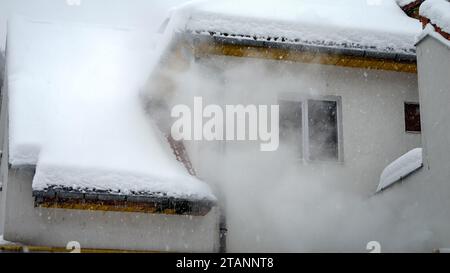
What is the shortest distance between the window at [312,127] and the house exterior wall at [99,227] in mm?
1554

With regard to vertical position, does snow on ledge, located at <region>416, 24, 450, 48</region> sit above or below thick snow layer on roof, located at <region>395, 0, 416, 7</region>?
below

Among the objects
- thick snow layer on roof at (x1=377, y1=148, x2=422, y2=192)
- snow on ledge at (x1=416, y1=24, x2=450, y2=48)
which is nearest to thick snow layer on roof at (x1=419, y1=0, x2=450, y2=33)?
snow on ledge at (x1=416, y1=24, x2=450, y2=48)

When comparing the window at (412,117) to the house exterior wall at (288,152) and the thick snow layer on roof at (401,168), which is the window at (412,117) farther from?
the thick snow layer on roof at (401,168)

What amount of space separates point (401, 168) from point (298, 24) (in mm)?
2355

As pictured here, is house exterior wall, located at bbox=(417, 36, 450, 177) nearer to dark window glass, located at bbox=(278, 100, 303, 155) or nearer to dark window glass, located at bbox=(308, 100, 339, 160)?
dark window glass, located at bbox=(308, 100, 339, 160)

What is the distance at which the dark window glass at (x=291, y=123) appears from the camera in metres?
9.41

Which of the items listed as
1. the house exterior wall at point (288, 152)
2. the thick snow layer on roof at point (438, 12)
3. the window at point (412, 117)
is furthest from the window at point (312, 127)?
the thick snow layer on roof at point (438, 12)

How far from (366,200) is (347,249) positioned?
0.71m

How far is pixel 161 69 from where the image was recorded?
9.74m

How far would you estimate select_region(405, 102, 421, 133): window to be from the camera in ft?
32.3

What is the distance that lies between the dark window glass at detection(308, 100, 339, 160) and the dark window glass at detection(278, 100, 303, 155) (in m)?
0.15

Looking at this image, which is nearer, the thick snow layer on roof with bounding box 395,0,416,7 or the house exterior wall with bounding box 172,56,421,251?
the house exterior wall with bounding box 172,56,421,251
